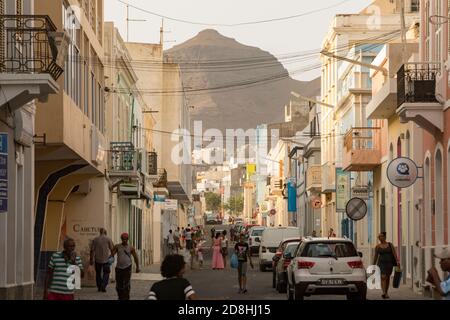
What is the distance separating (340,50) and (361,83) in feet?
32.6

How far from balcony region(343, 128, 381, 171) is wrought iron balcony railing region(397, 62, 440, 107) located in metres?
13.5

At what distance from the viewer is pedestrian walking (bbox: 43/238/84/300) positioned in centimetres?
1722

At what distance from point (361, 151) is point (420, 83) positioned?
46.9 ft

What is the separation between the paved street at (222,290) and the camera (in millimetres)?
29797

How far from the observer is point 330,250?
86.4ft

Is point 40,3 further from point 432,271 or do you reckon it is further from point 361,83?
point 361,83

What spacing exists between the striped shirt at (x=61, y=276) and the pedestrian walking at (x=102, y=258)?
15373 mm

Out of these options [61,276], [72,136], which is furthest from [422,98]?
[61,276]

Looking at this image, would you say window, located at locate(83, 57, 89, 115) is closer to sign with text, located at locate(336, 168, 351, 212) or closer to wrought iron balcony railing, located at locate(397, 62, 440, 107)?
wrought iron balcony railing, located at locate(397, 62, 440, 107)

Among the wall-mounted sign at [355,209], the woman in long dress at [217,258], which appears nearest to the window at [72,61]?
the wall-mounted sign at [355,209]

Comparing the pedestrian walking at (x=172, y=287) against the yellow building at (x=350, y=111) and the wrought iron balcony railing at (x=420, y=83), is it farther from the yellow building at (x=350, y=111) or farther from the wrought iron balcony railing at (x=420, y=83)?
the yellow building at (x=350, y=111)

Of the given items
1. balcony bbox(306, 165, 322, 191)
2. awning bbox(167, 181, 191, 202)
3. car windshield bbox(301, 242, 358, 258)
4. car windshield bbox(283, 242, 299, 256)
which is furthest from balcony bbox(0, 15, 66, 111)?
awning bbox(167, 181, 191, 202)
